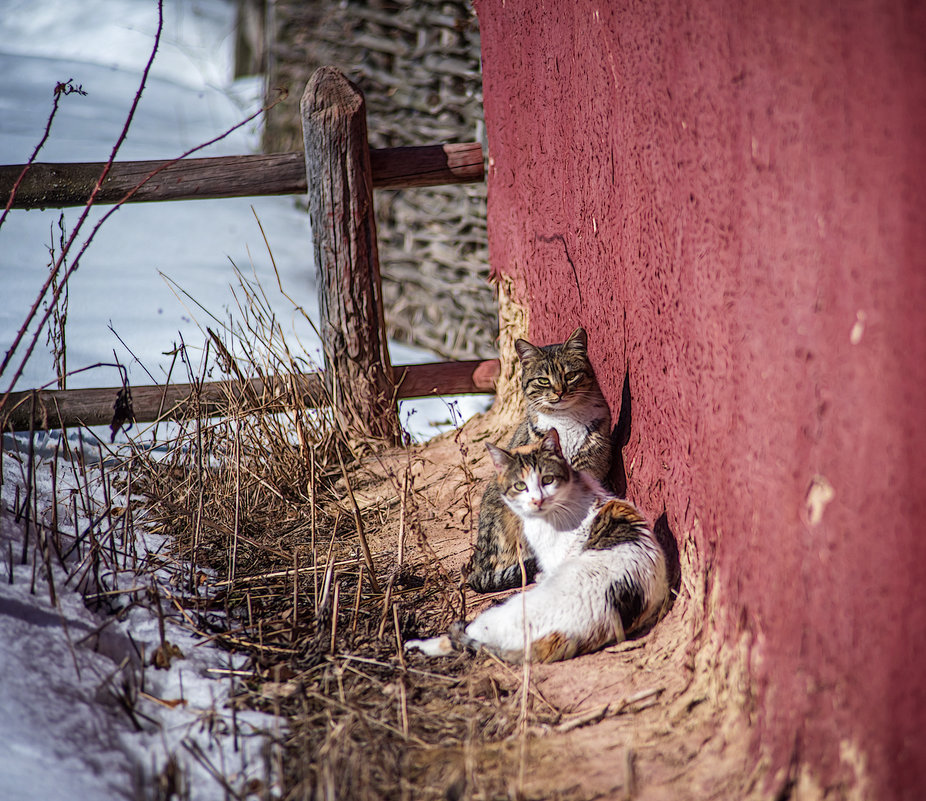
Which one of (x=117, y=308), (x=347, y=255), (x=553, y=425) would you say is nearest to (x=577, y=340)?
(x=553, y=425)

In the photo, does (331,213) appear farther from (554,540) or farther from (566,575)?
(566,575)

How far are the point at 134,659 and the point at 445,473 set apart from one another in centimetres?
185

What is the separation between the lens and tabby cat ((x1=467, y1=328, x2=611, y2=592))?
9.33 ft

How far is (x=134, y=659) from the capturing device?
2.31 meters

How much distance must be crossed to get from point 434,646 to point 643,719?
0.70m

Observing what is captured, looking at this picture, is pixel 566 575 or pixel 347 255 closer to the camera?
pixel 566 575

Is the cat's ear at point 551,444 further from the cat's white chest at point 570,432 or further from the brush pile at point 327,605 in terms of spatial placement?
the brush pile at point 327,605

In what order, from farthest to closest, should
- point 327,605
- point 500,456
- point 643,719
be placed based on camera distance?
1. point 500,456
2. point 327,605
3. point 643,719

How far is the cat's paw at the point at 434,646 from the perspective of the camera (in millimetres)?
2471

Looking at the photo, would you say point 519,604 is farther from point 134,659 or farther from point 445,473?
point 445,473

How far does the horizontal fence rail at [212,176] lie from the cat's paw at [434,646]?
8.14ft

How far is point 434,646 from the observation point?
2482 mm

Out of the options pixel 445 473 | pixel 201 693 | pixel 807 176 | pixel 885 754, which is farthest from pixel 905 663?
pixel 445 473

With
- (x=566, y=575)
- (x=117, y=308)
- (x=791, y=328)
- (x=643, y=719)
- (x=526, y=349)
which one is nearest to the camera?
(x=791, y=328)
